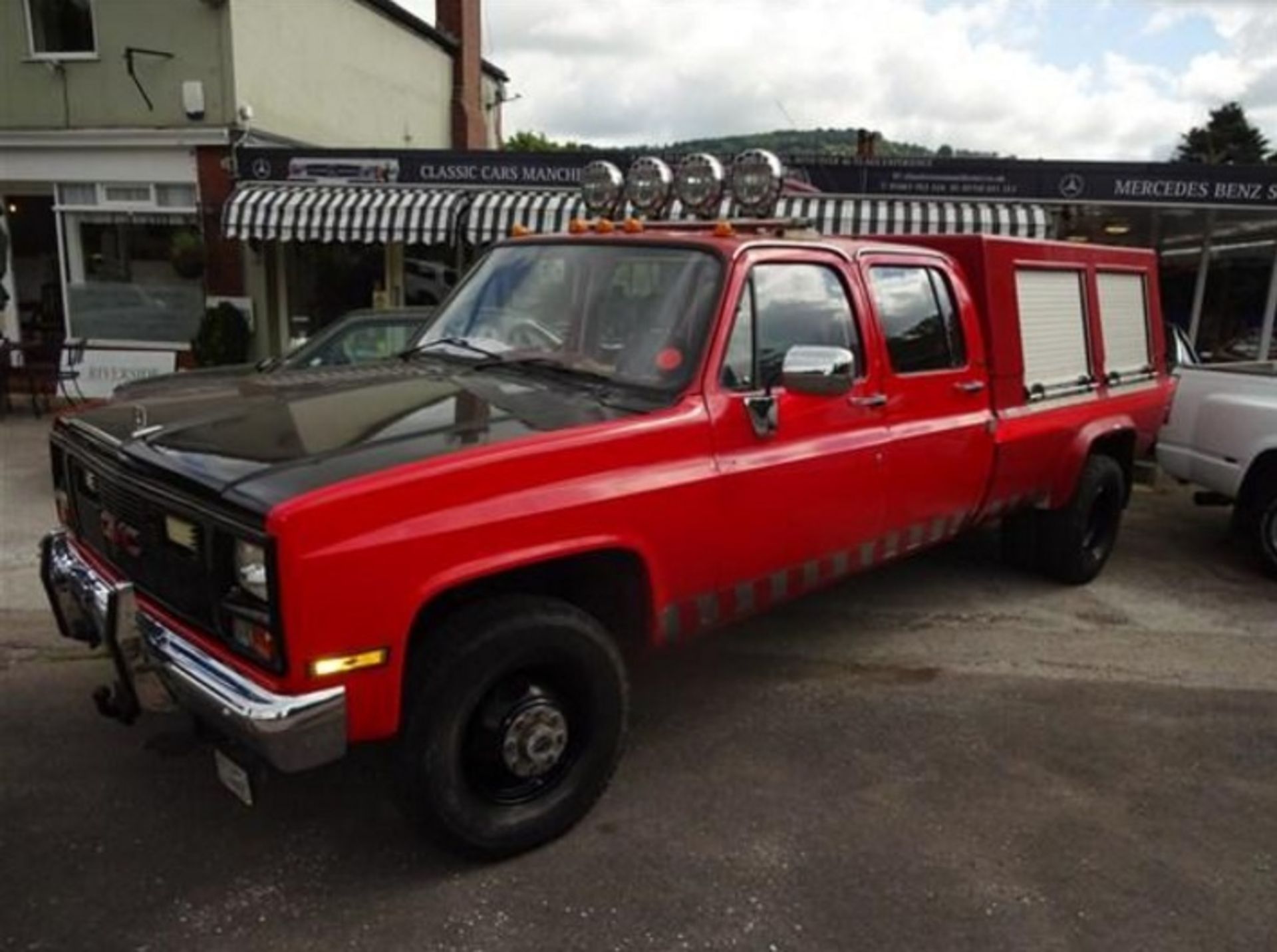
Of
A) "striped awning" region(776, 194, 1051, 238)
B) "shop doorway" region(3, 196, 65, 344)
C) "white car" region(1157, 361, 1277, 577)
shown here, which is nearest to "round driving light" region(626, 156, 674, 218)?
"white car" region(1157, 361, 1277, 577)

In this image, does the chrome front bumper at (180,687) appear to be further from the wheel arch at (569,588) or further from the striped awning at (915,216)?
the striped awning at (915,216)

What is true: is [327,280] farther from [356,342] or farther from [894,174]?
[894,174]

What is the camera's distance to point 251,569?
2.72 metres

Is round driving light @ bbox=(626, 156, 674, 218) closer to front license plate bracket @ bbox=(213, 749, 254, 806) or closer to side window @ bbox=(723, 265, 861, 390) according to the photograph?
side window @ bbox=(723, 265, 861, 390)

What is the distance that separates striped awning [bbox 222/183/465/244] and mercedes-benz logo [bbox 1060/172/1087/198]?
7.34 metres

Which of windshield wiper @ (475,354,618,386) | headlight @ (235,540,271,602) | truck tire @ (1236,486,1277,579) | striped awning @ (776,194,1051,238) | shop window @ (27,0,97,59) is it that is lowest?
truck tire @ (1236,486,1277,579)

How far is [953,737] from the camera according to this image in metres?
4.22

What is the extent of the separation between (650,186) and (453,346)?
1.26m

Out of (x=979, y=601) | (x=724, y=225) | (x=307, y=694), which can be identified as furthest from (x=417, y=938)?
(x=979, y=601)

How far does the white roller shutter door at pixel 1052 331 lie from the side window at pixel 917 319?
0.62 m

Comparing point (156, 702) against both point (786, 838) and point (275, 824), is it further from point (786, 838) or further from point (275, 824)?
point (786, 838)

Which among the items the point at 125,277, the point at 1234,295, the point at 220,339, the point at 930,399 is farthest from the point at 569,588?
the point at 1234,295

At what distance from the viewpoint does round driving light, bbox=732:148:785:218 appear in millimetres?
4605

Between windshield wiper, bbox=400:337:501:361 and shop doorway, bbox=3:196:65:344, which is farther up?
shop doorway, bbox=3:196:65:344
